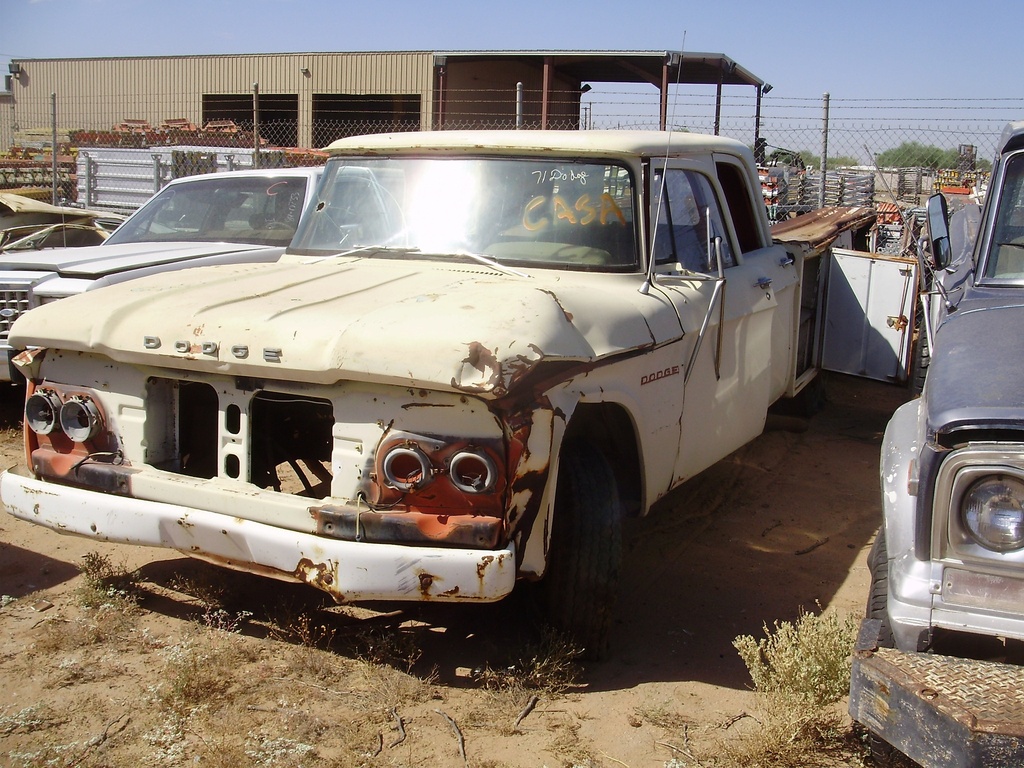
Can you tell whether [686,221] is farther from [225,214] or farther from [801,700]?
[225,214]

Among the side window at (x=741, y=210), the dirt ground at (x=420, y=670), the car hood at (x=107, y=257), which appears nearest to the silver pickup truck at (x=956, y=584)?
the dirt ground at (x=420, y=670)

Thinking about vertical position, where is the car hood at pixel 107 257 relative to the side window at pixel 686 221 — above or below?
below

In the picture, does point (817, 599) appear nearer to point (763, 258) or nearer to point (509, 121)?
point (763, 258)

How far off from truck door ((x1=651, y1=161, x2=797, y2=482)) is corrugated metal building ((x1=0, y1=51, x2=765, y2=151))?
16.6 metres

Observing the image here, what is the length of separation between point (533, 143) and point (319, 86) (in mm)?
22205

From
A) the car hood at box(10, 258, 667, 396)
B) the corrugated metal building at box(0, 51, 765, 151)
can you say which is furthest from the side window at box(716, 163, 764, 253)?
the corrugated metal building at box(0, 51, 765, 151)

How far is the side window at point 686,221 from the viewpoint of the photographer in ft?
13.5

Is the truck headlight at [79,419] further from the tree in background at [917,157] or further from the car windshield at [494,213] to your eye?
the tree in background at [917,157]

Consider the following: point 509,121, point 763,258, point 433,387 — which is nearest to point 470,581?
point 433,387

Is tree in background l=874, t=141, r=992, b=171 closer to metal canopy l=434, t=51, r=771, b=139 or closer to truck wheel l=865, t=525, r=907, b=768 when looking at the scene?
metal canopy l=434, t=51, r=771, b=139

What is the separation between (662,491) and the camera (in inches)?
159

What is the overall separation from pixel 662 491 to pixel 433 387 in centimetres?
150

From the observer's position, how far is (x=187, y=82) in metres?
26.4

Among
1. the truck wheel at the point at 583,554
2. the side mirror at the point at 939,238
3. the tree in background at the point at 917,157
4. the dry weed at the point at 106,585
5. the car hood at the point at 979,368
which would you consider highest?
the tree in background at the point at 917,157
